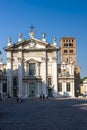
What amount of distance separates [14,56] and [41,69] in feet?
23.4

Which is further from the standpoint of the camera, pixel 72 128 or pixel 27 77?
pixel 27 77

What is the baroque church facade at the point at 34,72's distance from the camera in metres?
80.6

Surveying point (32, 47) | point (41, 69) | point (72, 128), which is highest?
point (32, 47)

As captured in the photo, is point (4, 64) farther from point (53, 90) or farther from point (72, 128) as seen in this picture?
point (72, 128)

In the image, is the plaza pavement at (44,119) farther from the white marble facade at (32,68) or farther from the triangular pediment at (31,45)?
the triangular pediment at (31,45)

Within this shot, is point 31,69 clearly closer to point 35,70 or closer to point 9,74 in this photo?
point 35,70

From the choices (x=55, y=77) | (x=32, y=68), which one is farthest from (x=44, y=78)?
(x=32, y=68)

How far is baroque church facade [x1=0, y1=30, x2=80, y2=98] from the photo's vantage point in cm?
8062

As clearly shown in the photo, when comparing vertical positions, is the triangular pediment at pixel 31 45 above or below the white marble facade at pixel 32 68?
above

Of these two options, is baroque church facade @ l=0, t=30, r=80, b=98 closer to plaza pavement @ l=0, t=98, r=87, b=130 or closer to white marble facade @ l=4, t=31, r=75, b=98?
white marble facade @ l=4, t=31, r=75, b=98

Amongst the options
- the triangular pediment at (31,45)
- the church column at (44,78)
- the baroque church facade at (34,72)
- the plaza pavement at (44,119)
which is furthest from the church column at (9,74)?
the plaza pavement at (44,119)

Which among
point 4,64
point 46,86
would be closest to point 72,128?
point 46,86

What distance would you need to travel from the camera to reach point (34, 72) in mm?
81062

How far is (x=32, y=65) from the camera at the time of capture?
3199 inches
